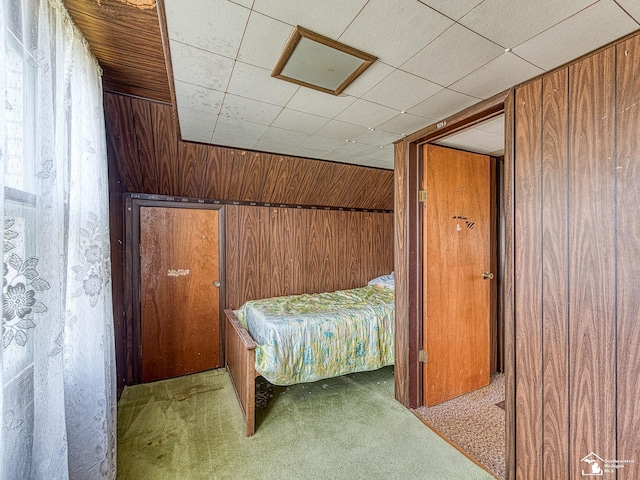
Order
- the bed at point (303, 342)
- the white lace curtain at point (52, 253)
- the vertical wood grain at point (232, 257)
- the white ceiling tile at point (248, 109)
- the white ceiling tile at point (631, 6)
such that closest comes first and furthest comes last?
the white lace curtain at point (52, 253) < the white ceiling tile at point (631, 6) < the white ceiling tile at point (248, 109) < the bed at point (303, 342) < the vertical wood grain at point (232, 257)

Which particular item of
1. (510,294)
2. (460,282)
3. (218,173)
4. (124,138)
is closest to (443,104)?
(510,294)

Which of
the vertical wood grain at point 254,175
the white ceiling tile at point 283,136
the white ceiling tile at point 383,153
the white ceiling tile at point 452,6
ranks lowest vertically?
the vertical wood grain at point 254,175

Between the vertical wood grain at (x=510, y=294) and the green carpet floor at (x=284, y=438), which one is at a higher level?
the vertical wood grain at (x=510, y=294)

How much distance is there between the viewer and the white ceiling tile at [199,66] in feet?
4.50

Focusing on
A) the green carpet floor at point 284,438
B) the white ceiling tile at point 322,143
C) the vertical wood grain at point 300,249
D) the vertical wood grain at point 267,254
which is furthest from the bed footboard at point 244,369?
the white ceiling tile at point 322,143

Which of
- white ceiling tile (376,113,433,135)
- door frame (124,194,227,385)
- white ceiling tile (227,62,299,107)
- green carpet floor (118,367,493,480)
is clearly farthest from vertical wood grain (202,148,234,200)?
green carpet floor (118,367,493,480)

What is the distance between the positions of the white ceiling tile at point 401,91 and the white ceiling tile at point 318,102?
0.53 feet

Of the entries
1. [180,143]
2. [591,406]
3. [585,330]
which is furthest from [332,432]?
[180,143]

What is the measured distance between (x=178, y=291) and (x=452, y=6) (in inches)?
127

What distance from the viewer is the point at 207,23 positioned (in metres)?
1.19

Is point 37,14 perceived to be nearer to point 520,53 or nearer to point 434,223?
point 520,53

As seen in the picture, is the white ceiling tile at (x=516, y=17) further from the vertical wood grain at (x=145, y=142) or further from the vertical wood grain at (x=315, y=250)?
the vertical wood grain at (x=315, y=250)

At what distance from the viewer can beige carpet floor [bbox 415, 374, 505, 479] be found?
1876mm

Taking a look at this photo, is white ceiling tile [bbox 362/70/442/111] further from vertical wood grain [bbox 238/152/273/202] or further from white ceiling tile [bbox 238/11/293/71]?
vertical wood grain [bbox 238/152/273/202]
